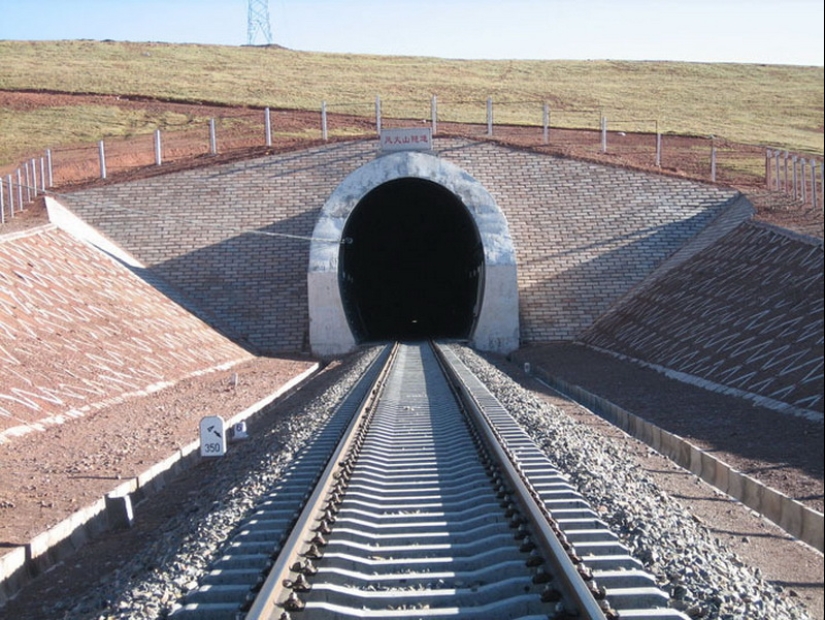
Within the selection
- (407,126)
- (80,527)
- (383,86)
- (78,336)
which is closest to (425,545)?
(80,527)

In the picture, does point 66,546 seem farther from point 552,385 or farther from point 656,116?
point 656,116

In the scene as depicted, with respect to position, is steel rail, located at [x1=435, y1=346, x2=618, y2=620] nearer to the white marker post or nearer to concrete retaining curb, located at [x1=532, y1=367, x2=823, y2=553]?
concrete retaining curb, located at [x1=532, y1=367, x2=823, y2=553]

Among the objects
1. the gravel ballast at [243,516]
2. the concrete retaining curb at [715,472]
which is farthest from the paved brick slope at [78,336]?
the concrete retaining curb at [715,472]

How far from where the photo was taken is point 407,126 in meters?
48.0

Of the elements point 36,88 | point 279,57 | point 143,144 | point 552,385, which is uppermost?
point 279,57

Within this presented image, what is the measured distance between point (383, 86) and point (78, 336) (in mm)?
52880

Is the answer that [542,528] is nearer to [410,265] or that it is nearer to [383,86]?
[410,265]

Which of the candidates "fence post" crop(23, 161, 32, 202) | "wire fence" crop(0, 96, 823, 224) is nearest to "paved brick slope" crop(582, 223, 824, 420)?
"wire fence" crop(0, 96, 823, 224)

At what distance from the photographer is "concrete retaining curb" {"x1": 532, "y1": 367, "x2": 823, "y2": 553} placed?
658cm

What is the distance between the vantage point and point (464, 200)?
26.4 m

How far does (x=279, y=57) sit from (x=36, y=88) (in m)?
38.3

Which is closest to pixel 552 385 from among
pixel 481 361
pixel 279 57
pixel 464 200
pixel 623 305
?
pixel 481 361

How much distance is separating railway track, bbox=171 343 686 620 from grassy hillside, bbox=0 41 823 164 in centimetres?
3053

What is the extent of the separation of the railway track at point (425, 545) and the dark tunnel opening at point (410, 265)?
57.0 feet
